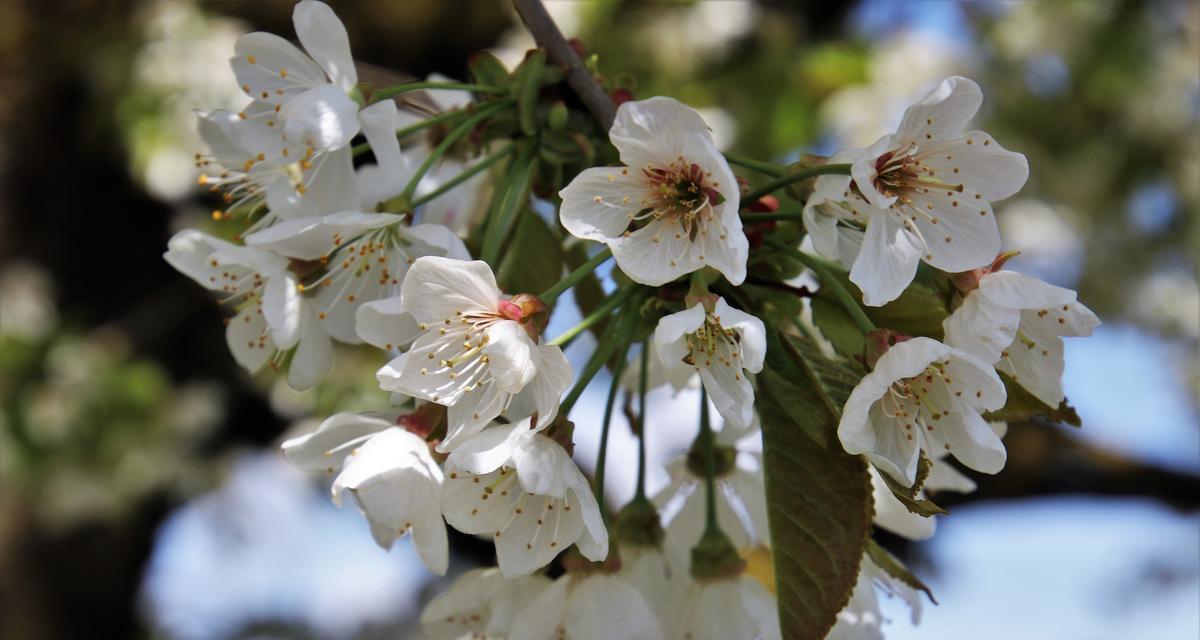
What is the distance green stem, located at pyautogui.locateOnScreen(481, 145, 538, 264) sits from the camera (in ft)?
2.37

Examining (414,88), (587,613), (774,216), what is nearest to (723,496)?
(587,613)

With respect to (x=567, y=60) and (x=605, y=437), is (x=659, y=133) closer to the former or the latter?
(x=567, y=60)

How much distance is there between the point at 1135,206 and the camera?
351 centimetres

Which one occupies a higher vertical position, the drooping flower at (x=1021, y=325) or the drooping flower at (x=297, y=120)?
the drooping flower at (x=297, y=120)

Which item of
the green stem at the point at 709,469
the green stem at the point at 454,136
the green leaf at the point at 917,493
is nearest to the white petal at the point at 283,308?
the green stem at the point at 454,136

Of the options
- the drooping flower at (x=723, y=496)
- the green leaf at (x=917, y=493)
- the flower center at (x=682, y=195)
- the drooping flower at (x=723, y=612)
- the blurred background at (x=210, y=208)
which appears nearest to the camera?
the green leaf at (x=917, y=493)

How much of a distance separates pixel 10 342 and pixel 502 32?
5.47 ft

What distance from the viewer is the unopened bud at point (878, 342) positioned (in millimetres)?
631

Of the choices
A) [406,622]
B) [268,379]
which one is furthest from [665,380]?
[406,622]

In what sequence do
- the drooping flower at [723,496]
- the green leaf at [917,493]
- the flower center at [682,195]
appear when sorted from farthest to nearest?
the drooping flower at [723,496]
the flower center at [682,195]
the green leaf at [917,493]

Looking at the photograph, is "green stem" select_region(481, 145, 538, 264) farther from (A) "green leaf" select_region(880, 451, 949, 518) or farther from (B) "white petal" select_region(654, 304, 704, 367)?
(A) "green leaf" select_region(880, 451, 949, 518)

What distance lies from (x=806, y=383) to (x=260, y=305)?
1.45 feet

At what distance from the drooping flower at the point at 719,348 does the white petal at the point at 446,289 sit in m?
0.12

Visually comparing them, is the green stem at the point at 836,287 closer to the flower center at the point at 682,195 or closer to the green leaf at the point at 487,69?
the flower center at the point at 682,195
